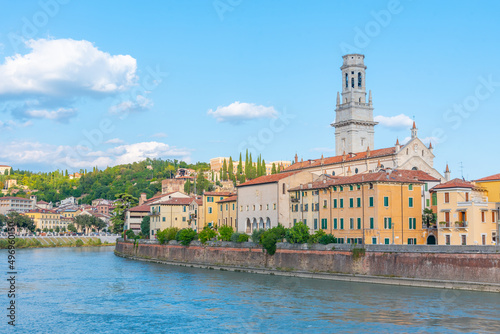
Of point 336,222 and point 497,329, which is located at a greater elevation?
point 336,222

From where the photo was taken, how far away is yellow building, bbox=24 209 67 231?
508 feet

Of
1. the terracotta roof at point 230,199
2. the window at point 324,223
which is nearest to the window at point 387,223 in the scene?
the window at point 324,223

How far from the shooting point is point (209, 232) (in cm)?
6562

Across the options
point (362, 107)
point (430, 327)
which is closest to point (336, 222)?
point (430, 327)

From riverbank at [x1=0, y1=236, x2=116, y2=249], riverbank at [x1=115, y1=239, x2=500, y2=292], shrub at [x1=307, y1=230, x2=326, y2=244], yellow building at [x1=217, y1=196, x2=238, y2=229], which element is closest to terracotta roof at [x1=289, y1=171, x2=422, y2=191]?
shrub at [x1=307, y1=230, x2=326, y2=244]

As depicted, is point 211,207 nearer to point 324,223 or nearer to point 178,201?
point 178,201

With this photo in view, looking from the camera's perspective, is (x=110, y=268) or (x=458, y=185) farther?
(x=110, y=268)

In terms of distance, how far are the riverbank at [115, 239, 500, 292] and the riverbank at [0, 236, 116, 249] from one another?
199 feet

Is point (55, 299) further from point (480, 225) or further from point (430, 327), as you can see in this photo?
point (480, 225)

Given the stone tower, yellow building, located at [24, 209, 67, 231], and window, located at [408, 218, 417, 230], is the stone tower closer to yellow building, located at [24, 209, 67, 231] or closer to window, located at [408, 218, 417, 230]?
window, located at [408, 218, 417, 230]

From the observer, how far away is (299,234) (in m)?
53.2

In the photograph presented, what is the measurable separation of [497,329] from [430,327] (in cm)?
306

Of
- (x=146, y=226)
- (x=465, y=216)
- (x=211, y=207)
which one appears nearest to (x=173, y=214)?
(x=211, y=207)

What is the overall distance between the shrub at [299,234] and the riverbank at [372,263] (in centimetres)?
63
